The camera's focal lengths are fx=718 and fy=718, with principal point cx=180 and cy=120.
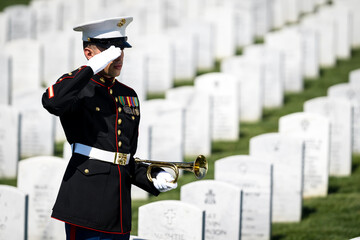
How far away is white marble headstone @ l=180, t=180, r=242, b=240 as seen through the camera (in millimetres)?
6270

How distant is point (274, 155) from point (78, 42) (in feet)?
19.2

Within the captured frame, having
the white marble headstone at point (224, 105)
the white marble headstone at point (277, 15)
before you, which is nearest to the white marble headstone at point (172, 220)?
the white marble headstone at point (224, 105)

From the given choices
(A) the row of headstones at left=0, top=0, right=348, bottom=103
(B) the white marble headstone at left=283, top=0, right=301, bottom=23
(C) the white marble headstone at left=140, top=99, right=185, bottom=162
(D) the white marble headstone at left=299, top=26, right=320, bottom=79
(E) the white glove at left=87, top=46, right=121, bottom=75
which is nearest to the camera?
(E) the white glove at left=87, top=46, right=121, bottom=75

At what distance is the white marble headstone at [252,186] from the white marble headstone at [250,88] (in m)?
4.08

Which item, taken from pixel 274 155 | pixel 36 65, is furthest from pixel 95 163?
pixel 36 65

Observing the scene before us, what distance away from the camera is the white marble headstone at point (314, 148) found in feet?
26.9

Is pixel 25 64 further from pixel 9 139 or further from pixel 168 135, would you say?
pixel 168 135

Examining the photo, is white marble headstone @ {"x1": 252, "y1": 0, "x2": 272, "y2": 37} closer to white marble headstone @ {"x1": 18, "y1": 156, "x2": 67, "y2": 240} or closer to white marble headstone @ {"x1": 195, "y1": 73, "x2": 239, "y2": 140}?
white marble headstone @ {"x1": 195, "y1": 73, "x2": 239, "y2": 140}

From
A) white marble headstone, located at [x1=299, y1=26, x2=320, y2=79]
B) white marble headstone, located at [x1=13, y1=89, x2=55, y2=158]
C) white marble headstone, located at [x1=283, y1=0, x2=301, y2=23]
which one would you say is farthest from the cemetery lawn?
white marble headstone, located at [x1=283, y1=0, x2=301, y2=23]

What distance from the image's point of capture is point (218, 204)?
6320 mm

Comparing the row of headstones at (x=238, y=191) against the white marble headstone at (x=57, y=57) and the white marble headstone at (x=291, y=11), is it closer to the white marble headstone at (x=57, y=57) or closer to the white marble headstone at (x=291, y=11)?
the white marble headstone at (x=57, y=57)

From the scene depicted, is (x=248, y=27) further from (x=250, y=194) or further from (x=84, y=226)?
(x=84, y=226)

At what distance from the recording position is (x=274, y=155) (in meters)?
7.61

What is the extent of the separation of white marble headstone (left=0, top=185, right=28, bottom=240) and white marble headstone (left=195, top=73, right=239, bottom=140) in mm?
4464
